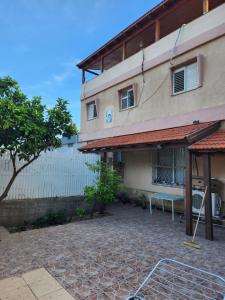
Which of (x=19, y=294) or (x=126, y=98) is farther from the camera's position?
(x=126, y=98)

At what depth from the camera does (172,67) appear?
10.4m

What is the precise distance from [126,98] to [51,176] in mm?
6428

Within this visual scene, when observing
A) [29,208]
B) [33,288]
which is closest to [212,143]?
[33,288]

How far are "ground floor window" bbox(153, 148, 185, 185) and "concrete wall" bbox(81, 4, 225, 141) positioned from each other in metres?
1.48

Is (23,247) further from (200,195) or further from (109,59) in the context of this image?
(109,59)

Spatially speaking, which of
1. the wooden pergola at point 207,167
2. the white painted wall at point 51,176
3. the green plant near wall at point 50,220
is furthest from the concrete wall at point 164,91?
the green plant near wall at point 50,220

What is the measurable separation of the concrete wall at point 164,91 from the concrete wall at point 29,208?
17.1 ft

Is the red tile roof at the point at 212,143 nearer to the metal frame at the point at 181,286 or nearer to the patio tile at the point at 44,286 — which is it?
the metal frame at the point at 181,286

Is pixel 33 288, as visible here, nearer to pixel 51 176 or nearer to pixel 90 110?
pixel 51 176

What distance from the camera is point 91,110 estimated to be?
16.6 metres

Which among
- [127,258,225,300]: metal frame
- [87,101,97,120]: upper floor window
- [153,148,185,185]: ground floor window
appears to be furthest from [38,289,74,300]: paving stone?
[87,101,97,120]: upper floor window

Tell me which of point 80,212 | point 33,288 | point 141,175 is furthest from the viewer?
point 141,175

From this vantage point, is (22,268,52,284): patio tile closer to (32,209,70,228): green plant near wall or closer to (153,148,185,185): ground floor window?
(32,209,70,228): green plant near wall

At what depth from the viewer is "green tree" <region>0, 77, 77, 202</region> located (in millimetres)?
6707
